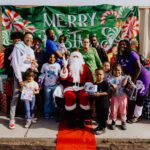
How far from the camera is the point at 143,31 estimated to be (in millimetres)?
8164

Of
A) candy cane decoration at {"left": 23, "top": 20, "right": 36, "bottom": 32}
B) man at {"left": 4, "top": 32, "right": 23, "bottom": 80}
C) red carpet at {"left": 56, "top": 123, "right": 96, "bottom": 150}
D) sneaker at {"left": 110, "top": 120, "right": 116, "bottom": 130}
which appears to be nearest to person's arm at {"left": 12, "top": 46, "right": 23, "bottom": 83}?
man at {"left": 4, "top": 32, "right": 23, "bottom": 80}

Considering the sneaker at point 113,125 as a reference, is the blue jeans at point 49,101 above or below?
above

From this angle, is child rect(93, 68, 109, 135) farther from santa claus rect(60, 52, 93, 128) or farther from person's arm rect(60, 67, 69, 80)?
person's arm rect(60, 67, 69, 80)

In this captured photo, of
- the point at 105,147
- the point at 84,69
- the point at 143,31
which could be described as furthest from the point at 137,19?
the point at 105,147

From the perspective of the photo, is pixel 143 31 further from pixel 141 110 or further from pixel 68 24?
pixel 141 110

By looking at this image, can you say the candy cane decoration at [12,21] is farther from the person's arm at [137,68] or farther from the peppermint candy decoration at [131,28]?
the person's arm at [137,68]

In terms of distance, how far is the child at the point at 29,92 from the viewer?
5.41m

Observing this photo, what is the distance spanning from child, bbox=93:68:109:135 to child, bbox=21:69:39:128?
108 centimetres

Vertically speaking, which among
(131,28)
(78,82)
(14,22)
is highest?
(14,22)

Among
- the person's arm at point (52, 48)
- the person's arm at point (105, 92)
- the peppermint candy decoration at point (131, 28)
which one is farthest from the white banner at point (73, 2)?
the person's arm at point (105, 92)

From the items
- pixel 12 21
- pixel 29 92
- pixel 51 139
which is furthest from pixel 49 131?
pixel 12 21

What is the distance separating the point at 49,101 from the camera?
5.77 metres

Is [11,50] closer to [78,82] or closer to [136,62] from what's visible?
[78,82]

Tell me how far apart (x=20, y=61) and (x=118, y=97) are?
1777mm
